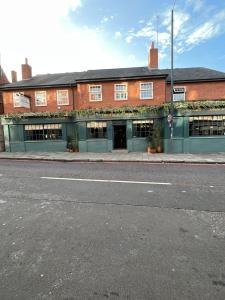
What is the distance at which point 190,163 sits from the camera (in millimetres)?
11523

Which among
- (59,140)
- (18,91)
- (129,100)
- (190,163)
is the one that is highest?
(18,91)

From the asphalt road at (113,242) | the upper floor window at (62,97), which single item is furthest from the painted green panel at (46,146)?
the asphalt road at (113,242)

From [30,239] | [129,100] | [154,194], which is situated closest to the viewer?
[30,239]

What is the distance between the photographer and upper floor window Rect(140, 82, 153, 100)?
55.7 ft

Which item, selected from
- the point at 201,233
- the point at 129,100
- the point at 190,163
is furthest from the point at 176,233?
the point at 129,100

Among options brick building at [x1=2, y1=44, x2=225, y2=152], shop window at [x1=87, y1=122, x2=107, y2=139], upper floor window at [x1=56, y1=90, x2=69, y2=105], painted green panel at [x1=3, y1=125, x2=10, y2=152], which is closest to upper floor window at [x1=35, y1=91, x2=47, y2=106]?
brick building at [x1=2, y1=44, x2=225, y2=152]

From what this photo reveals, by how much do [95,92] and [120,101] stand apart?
247cm

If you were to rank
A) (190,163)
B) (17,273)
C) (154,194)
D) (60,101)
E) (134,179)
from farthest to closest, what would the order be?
1. (60,101)
2. (190,163)
3. (134,179)
4. (154,194)
5. (17,273)

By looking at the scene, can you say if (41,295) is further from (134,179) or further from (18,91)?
(18,91)

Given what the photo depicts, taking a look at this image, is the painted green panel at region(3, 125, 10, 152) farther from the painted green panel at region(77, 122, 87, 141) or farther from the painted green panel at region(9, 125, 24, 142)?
the painted green panel at region(77, 122, 87, 141)

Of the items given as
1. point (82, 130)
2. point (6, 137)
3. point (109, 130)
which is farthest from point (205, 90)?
point (6, 137)

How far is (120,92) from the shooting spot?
683 inches

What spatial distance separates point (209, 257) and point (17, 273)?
9.32 ft

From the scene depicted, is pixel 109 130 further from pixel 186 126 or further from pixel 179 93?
pixel 179 93
